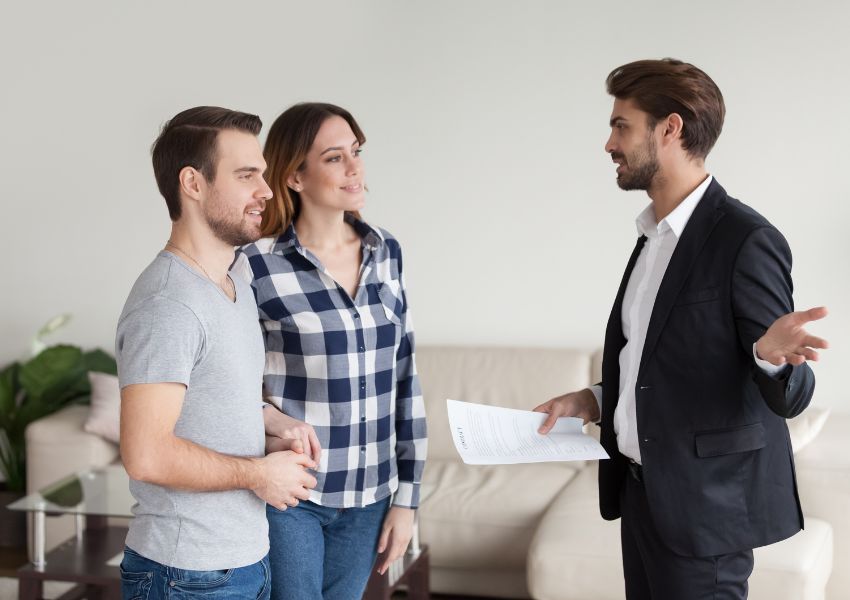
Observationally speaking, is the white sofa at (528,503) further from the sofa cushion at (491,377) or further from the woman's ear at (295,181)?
the woman's ear at (295,181)

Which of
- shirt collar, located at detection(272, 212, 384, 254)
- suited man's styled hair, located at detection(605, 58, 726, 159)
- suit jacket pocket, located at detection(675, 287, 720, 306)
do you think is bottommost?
suit jacket pocket, located at detection(675, 287, 720, 306)

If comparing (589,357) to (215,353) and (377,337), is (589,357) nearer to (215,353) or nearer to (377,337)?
(377,337)

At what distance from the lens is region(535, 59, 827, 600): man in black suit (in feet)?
5.90

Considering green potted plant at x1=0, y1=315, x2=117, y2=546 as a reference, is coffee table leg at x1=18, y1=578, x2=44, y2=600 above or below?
below

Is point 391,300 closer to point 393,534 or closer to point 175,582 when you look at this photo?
point 393,534

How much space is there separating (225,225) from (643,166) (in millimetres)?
815

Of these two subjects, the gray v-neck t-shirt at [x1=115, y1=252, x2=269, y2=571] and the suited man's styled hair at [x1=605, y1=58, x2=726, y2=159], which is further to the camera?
the suited man's styled hair at [x1=605, y1=58, x2=726, y2=159]

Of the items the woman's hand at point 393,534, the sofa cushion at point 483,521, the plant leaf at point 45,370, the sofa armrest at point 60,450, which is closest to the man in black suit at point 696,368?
the woman's hand at point 393,534

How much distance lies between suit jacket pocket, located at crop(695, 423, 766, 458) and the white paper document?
0.62 feet

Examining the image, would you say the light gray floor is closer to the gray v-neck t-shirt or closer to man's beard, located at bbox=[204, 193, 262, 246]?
the gray v-neck t-shirt

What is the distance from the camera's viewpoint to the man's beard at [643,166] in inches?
78.3

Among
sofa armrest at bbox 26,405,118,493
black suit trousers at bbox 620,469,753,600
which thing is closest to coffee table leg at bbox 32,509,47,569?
sofa armrest at bbox 26,405,118,493

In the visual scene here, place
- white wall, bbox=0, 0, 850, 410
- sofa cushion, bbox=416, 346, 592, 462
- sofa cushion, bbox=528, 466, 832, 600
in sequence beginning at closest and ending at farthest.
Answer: sofa cushion, bbox=528, 466, 832, 600
white wall, bbox=0, 0, 850, 410
sofa cushion, bbox=416, 346, 592, 462

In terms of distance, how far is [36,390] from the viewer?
444 centimetres
